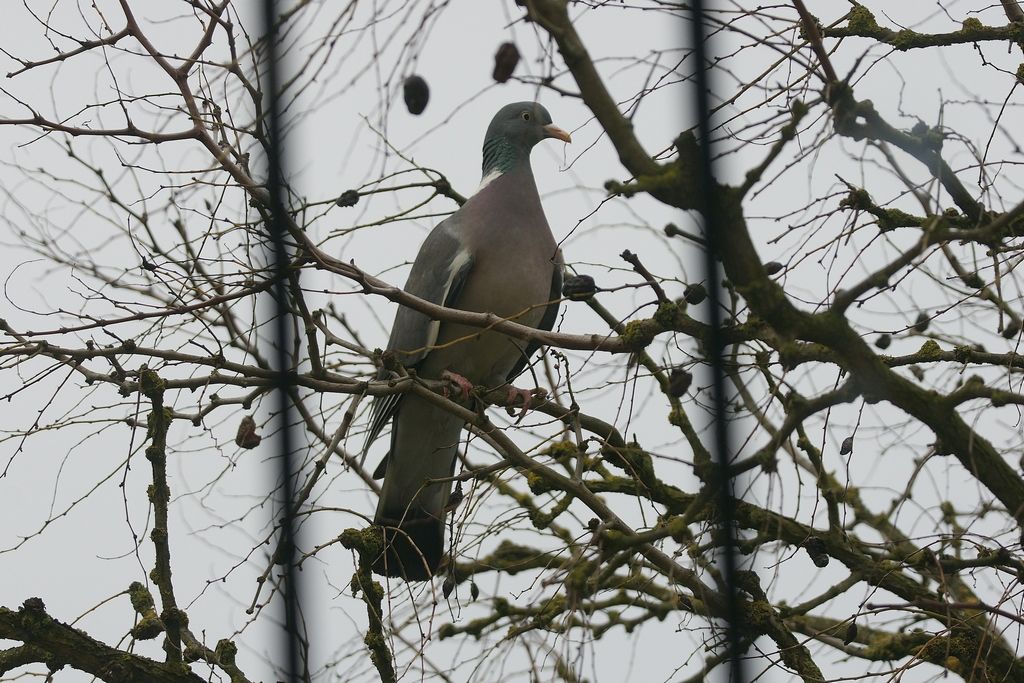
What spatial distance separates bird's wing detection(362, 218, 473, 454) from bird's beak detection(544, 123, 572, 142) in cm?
61

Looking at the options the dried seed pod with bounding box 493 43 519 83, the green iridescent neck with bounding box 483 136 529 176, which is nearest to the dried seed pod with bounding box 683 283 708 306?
the dried seed pod with bounding box 493 43 519 83

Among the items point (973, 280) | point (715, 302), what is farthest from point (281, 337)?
point (973, 280)

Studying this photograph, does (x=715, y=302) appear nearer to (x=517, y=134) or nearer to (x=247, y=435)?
(x=247, y=435)

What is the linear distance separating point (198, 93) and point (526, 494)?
251 centimetres

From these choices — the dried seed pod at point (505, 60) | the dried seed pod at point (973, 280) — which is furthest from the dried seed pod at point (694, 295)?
the dried seed pod at point (973, 280)

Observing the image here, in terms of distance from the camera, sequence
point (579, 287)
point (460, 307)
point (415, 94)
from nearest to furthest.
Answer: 1. point (415, 94)
2. point (579, 287)
3. point (460, 307)

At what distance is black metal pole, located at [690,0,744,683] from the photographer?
206 cm

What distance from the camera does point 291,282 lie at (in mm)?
2998

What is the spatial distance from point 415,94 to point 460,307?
7.15 ft

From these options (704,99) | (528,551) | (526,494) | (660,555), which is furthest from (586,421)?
(528,551)

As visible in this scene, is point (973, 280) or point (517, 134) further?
point (517, 134)

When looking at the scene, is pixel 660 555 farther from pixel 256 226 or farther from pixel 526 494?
pixel 526 494

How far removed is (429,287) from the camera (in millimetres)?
4719

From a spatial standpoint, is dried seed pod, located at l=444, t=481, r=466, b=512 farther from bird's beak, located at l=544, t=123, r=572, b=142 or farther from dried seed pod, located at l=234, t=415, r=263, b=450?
bird's beak, located at l=544, t=123, r=572, b=142
